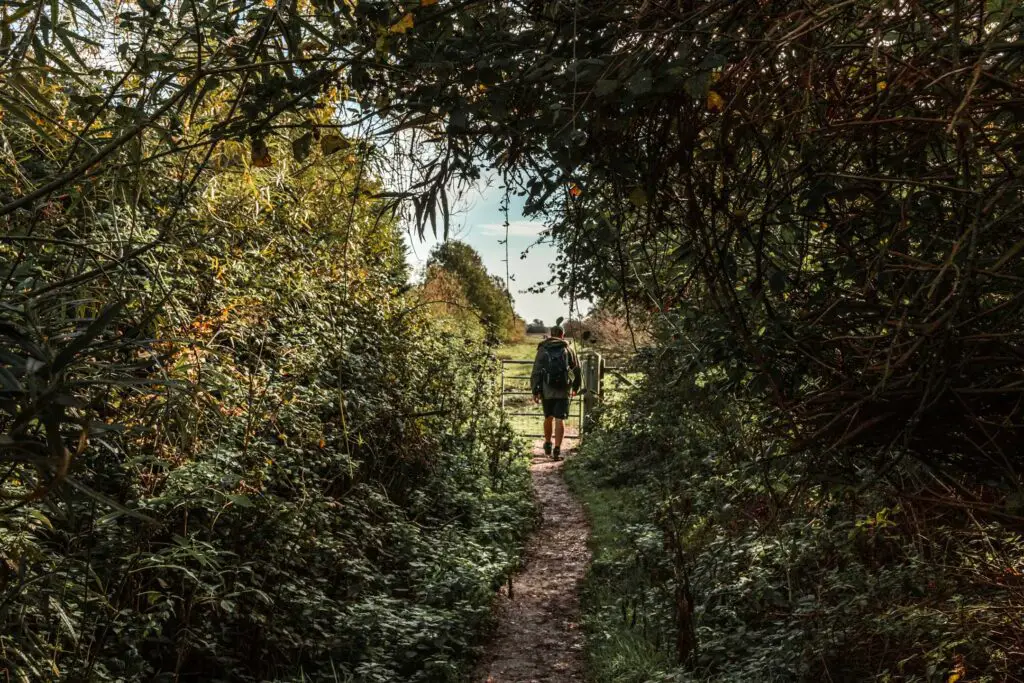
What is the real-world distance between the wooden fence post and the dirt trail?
3983 millimetres

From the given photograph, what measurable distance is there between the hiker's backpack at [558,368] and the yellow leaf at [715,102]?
371 inches

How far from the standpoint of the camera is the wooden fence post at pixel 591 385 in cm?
1334

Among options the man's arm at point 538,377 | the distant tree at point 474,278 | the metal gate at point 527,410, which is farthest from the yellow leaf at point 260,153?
the distant tree at point 474,278

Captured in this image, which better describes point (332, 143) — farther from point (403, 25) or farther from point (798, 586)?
point (798, 586)

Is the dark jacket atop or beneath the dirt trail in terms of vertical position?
atop

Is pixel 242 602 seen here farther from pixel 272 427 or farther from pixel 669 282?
pixel 669 282

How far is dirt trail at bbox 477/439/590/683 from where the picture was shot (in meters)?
5.24

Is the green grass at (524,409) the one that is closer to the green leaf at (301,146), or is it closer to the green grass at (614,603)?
the green grass at (614,603)

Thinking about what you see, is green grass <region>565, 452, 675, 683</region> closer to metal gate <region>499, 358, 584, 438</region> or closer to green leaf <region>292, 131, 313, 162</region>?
green leaf <region>292, 131, 313, 162</region>

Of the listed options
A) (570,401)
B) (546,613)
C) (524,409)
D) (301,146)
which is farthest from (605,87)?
(524,409)

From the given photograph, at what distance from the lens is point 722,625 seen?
5.13 m

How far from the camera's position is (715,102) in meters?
2.21

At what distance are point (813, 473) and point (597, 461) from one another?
802 cm

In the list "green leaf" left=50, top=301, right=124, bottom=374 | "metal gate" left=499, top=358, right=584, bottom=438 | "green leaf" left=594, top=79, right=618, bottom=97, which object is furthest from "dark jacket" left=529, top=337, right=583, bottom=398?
"green leaf" left=50, top=301, right=124, bottom=374
